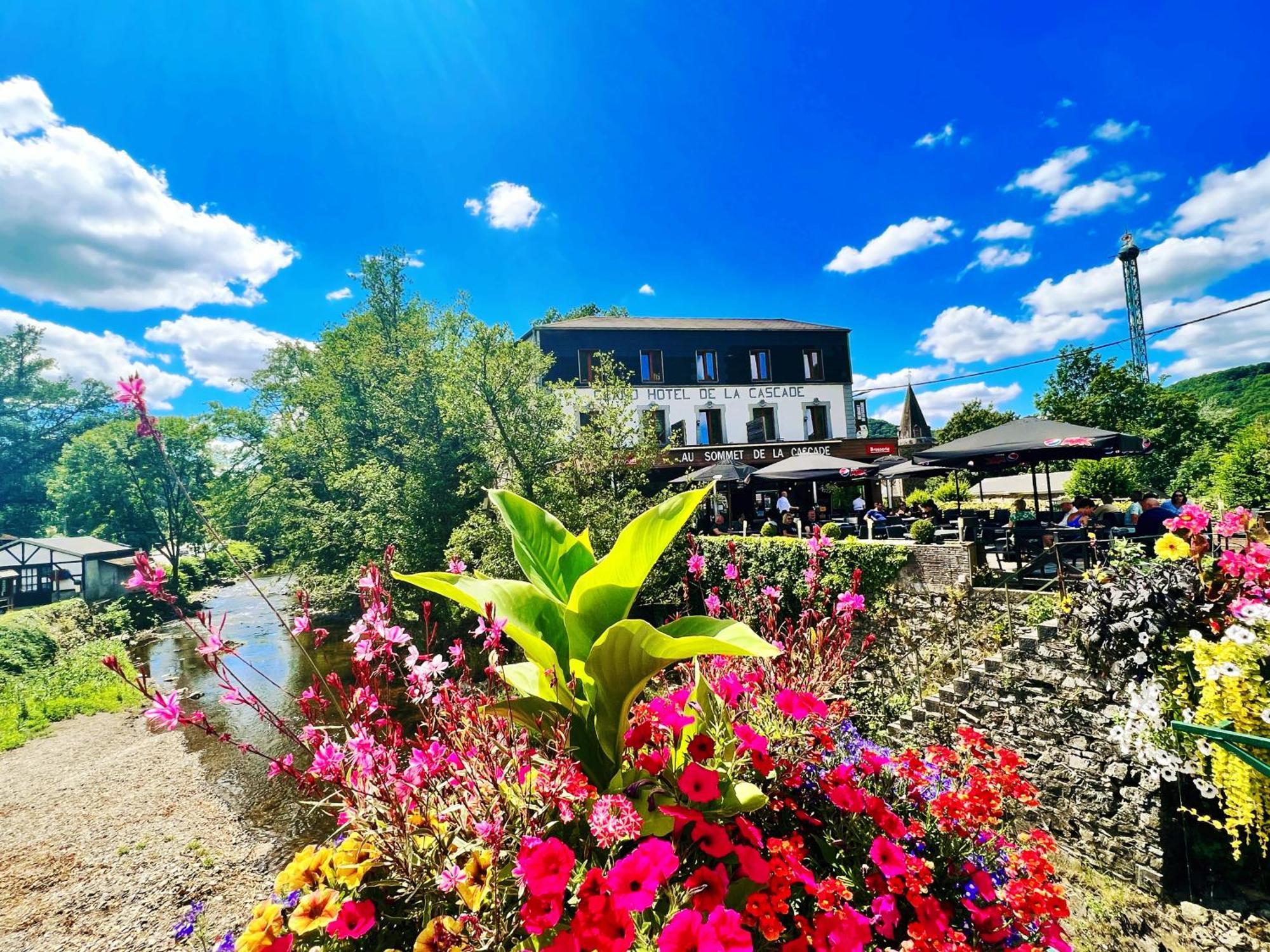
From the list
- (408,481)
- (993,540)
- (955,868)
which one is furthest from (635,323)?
(955,868)

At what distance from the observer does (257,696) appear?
6500 mm

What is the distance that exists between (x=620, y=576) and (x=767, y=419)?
2173 cm

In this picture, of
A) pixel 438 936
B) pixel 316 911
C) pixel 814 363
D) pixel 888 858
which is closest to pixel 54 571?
pixel 316 911

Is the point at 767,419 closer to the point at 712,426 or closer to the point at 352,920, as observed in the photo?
the point at 712,426

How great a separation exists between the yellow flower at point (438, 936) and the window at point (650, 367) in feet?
67.9

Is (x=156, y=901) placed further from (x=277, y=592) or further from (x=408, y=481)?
(x=277, y=592)

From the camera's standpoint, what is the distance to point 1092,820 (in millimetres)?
5004

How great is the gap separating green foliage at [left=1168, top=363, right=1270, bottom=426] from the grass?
5092cm

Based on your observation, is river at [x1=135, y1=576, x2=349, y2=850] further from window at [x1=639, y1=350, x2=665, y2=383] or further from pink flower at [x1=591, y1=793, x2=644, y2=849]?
window at [x1=639, y1=350, x2=665, y2=383]

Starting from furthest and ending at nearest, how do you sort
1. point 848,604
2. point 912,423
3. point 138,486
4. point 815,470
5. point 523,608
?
point 912,423
point 138,486
point 815,470
point 848,604
point 523,608

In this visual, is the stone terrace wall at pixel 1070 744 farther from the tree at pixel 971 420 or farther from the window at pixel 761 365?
the tree at pixel 971 420

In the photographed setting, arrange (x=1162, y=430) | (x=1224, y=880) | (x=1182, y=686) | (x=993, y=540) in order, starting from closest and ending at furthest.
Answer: (x=1182, y=686) → (x=1224, y=880) → (x=993, y=540) → (x=1162, y=430)

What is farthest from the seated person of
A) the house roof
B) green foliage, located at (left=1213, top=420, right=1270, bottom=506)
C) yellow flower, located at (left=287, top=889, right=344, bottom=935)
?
the house roof

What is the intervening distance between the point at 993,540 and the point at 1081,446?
6.53ft
